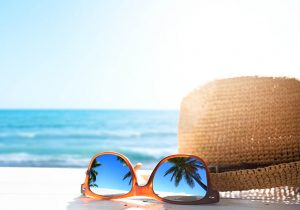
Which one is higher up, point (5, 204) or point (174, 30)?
point (174, 30)

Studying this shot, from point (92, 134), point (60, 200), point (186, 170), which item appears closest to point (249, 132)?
point (186, 170)

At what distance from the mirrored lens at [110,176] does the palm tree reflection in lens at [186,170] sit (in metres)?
0.10

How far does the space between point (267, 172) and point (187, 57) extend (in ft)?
53.9

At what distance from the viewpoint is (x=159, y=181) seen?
1.08 meters

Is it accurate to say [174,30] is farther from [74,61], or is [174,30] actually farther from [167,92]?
[74,61]

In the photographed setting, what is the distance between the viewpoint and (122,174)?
1.12 m

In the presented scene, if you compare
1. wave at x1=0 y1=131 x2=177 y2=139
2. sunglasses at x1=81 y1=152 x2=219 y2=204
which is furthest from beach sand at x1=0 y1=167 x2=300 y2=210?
wave at x1=0 y1=131 x2=177 y2=139

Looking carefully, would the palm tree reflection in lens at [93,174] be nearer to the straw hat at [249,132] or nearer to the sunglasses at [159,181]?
the sunglasses at [159,181]

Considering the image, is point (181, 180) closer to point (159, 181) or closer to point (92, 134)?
point (159, 181)

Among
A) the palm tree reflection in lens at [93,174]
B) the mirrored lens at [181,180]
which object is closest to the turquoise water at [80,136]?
the palm tree reflection in lens at [93,174]

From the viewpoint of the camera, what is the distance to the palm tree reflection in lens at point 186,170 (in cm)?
104

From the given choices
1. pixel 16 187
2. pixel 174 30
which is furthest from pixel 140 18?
pixel 16 187

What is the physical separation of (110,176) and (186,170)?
0.20 meters

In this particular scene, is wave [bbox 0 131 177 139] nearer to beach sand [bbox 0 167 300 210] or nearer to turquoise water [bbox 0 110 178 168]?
turquoise water [bbox 0 110 178 168]
